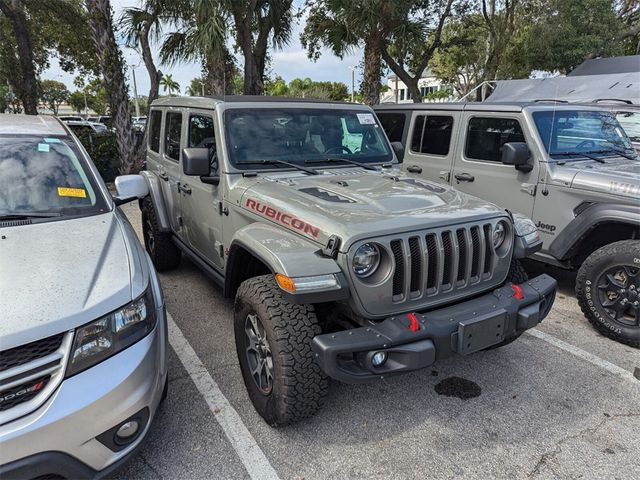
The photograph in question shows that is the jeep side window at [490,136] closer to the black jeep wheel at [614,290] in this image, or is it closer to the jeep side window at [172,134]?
the black jeep wheel at [614,290]

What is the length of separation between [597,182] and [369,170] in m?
2.11

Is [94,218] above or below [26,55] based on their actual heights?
below

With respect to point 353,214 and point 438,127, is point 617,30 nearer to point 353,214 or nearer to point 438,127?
point 438,127

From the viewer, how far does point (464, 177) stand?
5172 mm

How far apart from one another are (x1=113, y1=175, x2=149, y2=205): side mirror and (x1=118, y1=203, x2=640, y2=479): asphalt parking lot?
3.98ft

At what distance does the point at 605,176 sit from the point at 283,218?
10.2ft

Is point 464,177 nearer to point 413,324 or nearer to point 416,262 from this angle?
point 416,262

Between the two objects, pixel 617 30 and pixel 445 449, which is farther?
pixel 617 30

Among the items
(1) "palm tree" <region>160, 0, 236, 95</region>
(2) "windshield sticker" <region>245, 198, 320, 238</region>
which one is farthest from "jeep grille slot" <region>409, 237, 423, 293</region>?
(1) "palm tree" <region>160, 0, 236, 95</region>

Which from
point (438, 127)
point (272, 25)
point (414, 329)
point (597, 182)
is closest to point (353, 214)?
point (414, 329)

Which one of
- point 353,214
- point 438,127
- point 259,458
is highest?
point 438,127

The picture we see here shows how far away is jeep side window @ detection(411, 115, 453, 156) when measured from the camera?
17.8ft

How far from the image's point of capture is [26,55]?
1276cm

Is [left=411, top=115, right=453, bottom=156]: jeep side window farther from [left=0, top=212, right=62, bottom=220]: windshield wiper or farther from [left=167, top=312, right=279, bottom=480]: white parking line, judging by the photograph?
[left=0, top=212, right=62, bottom=220]: windshield wiper
